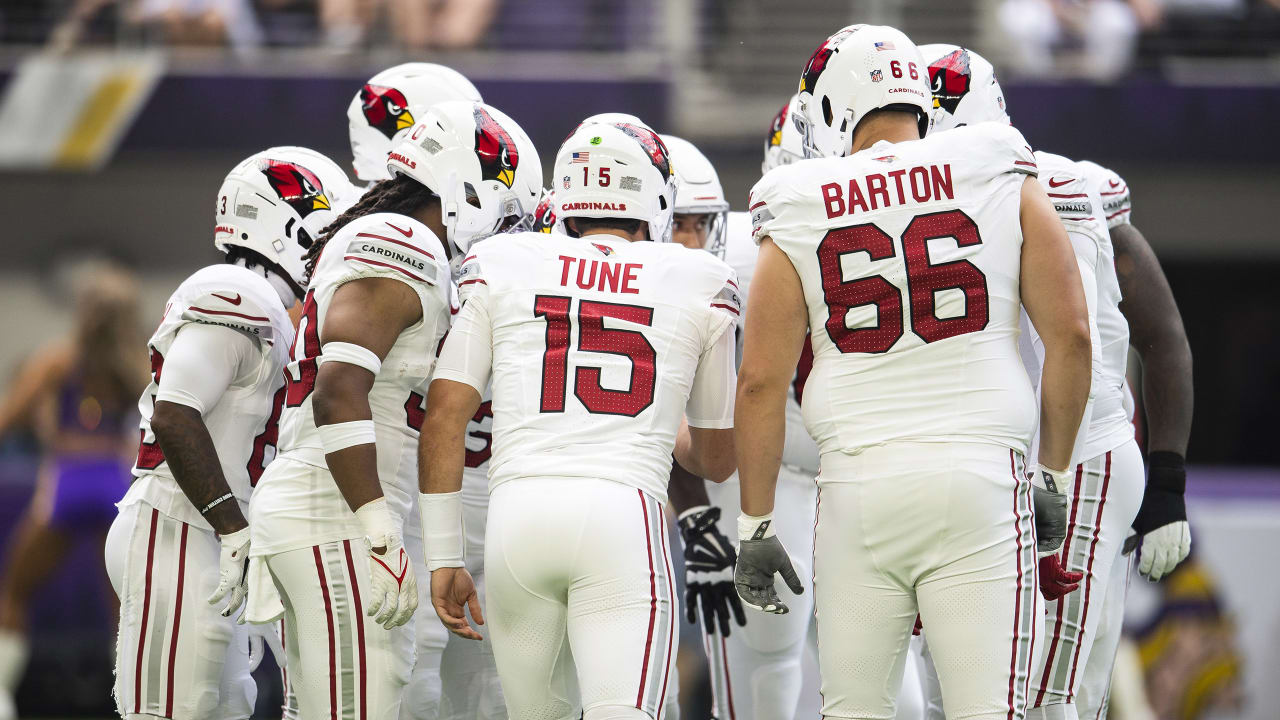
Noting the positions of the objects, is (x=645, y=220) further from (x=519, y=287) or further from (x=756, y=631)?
(x=756, y=631)

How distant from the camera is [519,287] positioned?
341cm

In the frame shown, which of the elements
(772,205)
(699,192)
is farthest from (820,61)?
(699,192)

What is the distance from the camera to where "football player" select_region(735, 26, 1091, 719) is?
317 cm

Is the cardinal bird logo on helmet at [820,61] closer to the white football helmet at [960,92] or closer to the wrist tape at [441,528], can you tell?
the white football helmet at [960,92]

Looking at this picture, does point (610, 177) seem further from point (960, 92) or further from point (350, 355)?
point (960, 92)

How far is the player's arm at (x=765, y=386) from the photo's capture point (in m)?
3.33

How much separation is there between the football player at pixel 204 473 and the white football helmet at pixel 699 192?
1.28m

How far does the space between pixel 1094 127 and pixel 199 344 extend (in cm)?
755

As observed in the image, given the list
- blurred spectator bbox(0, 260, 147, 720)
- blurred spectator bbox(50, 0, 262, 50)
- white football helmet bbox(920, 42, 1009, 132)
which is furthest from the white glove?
blurred spectator bbox(50, 0, 262, 50)

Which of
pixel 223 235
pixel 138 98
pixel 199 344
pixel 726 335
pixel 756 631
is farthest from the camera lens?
pixel 138 98

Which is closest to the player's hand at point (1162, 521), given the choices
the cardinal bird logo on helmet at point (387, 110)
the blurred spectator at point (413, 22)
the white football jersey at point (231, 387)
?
the white football jersey at point (231, 387)

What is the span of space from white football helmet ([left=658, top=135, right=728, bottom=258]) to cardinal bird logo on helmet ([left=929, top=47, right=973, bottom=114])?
32.8 inches

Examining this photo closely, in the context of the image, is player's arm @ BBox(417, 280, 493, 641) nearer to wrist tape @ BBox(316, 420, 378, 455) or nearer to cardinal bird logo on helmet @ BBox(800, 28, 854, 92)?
wrist tape @ BBox(316, 420, 378, 455)

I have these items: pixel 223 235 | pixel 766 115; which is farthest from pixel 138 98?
pixel 223 235
